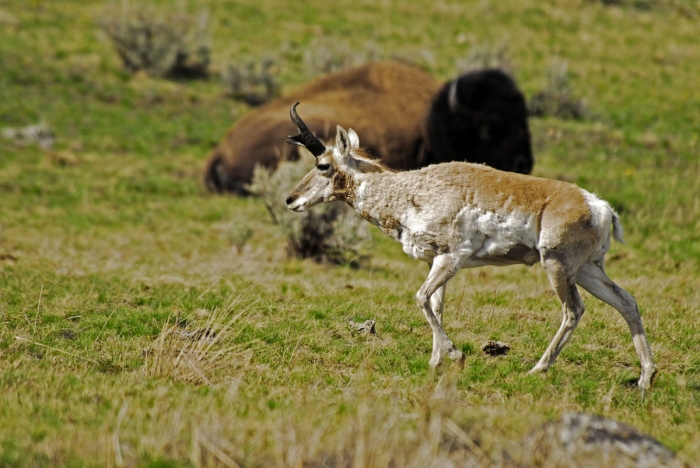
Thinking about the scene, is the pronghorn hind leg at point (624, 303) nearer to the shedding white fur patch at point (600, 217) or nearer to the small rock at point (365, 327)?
the shedding white fur patch at point (600, 217)

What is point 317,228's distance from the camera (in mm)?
11867

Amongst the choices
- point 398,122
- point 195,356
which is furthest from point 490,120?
point 195,356

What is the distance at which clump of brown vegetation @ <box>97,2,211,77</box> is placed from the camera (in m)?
21.3

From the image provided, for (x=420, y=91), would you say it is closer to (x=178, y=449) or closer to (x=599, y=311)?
(x=599, y=311)

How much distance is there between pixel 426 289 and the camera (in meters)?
6.95

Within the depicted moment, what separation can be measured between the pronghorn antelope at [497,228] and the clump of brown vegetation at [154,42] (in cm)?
1486

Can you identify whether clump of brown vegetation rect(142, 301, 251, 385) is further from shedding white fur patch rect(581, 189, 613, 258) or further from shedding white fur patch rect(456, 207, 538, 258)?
shedding white fur patch rect(581, 189, 613, 258)

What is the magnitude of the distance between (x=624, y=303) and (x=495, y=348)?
1.29 meters

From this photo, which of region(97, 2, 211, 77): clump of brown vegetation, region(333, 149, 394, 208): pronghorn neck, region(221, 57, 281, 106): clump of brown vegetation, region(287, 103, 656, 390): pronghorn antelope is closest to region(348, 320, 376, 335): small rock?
region(287, 103, 656, 390): pronghorn antelope

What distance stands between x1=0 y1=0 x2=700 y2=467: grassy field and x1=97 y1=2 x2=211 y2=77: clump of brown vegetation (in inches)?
21.7

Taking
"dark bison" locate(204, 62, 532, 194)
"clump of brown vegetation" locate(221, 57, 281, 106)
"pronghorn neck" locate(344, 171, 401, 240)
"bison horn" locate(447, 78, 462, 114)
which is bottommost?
"clump of brown vegetation" locate(221, 57, 281, 106)

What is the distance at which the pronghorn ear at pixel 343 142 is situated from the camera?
24.8 ft

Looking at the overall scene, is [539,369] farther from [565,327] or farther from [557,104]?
[557,104]

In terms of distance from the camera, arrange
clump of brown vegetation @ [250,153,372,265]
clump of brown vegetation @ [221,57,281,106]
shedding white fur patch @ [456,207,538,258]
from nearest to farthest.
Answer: shedding white fur patch @ [456,207,538,258] < clump of brown vegetation @ [250,153,372,265] < clump of brown vegetation @ [221,57,281,106]
